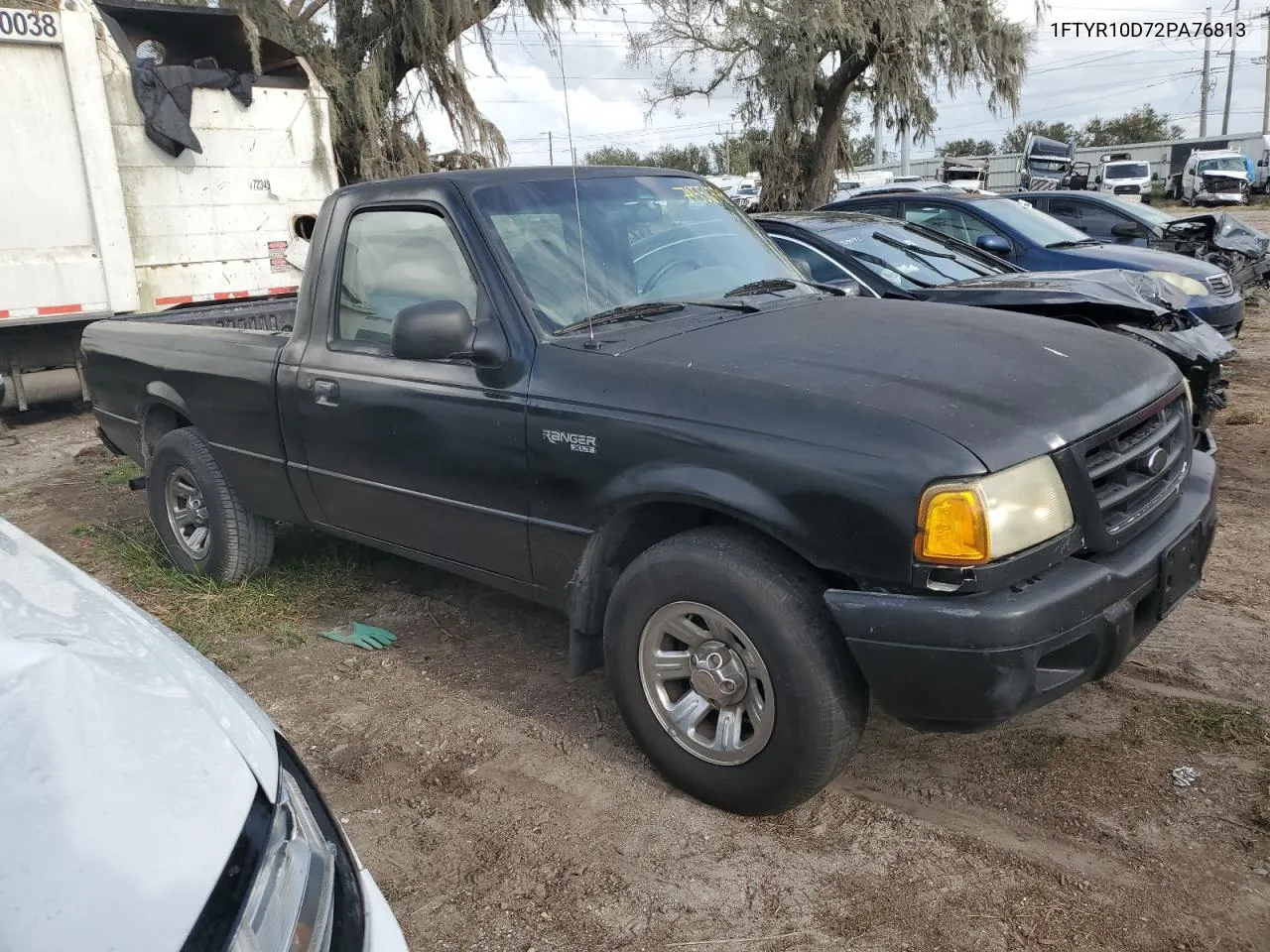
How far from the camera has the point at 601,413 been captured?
3.14 m

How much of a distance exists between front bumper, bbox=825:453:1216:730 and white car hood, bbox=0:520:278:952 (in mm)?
1471

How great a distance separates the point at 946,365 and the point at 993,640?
2.74 ft

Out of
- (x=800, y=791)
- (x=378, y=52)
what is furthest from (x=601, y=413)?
(x=378, y=52)

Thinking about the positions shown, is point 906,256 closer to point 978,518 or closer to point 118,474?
point 978,518

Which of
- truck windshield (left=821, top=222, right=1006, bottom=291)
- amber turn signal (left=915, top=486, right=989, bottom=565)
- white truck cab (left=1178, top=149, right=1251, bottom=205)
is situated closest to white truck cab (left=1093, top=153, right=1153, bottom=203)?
white truck cab (left=1178, top=149, right=1251, bottom=205)

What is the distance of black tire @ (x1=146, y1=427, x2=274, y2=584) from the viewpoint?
16.0ft

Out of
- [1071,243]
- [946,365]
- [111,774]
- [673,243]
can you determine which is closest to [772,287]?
[673,243]

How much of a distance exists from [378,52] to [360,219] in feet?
36.8

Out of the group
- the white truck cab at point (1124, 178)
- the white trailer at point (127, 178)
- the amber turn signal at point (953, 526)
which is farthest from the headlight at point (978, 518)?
the white truck cab at point (1124, 178)

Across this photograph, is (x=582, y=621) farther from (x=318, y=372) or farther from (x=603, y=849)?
(x=318, y=372)

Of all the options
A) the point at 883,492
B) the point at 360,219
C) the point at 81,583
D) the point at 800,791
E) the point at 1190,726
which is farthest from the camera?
the point at 360,219

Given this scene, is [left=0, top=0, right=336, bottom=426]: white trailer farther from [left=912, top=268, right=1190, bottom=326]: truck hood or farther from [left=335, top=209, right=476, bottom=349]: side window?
[left=912, top=268, right=1190, bottom=326]: truck hood

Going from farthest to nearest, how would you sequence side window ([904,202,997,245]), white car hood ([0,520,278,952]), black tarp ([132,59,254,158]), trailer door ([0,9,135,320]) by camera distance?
black tarp ([132,59,254,158])
side window ([904,202,997,245])
trailer door ([0,9,135,320])
white car hood ([0,520,278,952])

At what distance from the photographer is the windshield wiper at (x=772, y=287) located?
12.8 ft
